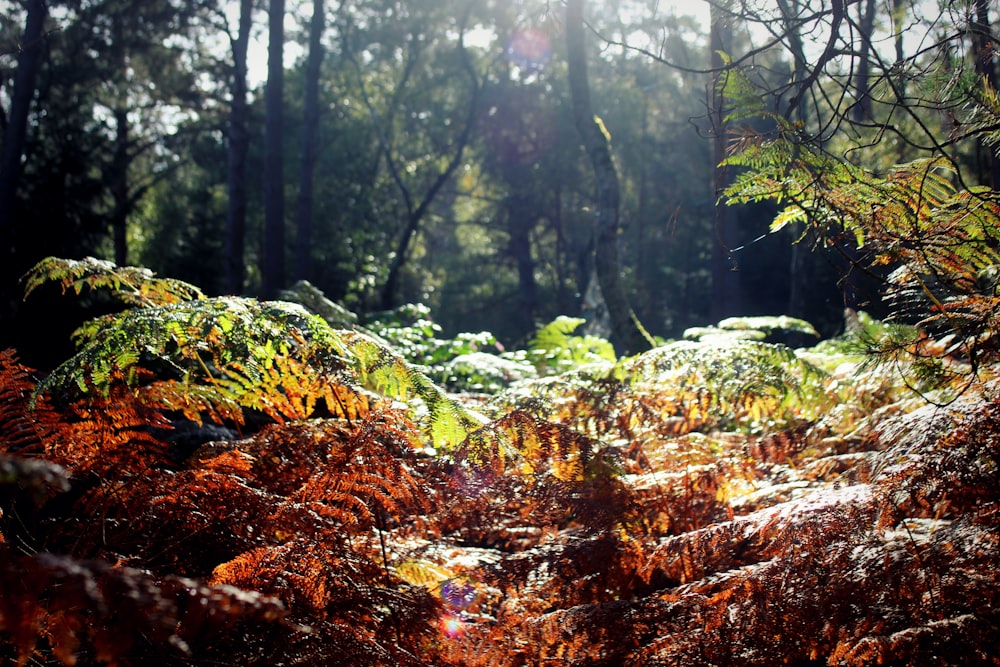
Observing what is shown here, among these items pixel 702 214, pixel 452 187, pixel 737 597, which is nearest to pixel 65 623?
pixel 737 597

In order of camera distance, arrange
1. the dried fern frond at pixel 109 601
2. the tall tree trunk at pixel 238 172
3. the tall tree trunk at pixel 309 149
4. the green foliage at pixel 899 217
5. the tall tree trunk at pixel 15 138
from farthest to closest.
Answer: the tall tree trunk at pixel 309 149 < the tall tree trunk at pixel 238 172 < the tall tree trunk at pixel 15 138 < the green foliage at pixel 899 217 < the dried fern frond at pixel 109 601

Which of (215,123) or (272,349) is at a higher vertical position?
(215,123)

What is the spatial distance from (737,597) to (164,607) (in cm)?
171

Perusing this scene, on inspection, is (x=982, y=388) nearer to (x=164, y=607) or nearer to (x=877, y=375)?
(x=877, y=375)

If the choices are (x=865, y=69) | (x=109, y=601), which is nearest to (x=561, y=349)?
(x=865, y=69)

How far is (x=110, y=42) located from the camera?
21.1 m

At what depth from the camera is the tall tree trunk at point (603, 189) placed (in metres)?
8.72

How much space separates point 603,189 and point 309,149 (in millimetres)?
8867

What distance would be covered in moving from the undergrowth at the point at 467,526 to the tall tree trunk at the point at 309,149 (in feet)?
41.9

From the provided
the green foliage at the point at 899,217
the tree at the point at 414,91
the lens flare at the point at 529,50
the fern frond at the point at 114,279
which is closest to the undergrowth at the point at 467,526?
the fern frond at the point at 114,279

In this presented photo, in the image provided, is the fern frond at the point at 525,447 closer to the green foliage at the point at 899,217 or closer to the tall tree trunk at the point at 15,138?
the green foliage at the point at 899,217

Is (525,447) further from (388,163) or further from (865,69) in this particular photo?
(388,163)

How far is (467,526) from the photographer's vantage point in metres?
2.74

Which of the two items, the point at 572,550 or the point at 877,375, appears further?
the point at 877,375
